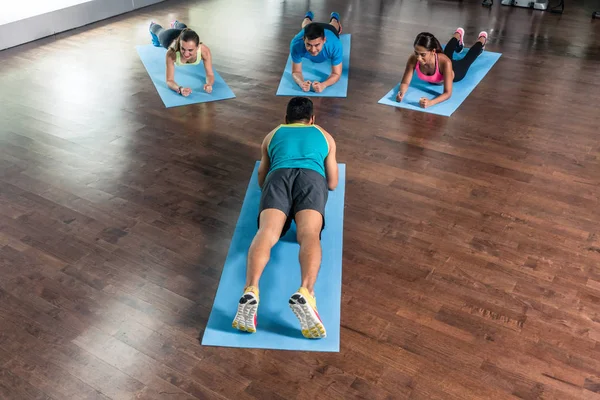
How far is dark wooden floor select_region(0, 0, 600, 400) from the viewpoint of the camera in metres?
1.95

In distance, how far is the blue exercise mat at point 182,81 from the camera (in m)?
4.05

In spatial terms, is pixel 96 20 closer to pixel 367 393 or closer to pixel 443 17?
pixel 443 17

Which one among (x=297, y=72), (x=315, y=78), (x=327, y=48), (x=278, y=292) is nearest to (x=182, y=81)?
(x=297, y=72)

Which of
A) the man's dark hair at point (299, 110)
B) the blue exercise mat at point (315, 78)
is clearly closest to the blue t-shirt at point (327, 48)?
the blue exercise mat at point (315, 78)

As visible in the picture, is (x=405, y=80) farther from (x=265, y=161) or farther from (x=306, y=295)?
(x=306, y=295)

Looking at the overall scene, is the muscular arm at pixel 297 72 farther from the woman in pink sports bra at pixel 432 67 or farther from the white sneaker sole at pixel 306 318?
the white sneaker sole at pixel 306 318

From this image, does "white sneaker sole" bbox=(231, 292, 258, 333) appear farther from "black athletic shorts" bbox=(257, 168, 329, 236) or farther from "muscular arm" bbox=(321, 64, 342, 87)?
"muscular arm" bbox=(321, 64, 342, 87)

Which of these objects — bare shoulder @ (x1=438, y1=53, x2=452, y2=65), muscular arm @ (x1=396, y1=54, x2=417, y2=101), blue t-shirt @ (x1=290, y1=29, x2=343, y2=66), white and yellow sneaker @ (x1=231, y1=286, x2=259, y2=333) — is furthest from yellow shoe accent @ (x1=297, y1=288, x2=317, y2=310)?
blue t-shirt @ (x1=290, y1=29, x2=343, y2=66)

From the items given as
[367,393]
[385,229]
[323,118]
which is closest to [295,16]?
[323,118]

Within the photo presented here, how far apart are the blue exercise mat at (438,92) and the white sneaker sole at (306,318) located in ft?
7.67

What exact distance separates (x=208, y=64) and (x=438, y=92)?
179 cm

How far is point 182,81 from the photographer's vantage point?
432cm

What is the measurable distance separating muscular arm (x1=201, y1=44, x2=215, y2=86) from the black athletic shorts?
2.01m

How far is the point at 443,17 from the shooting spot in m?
6.11
